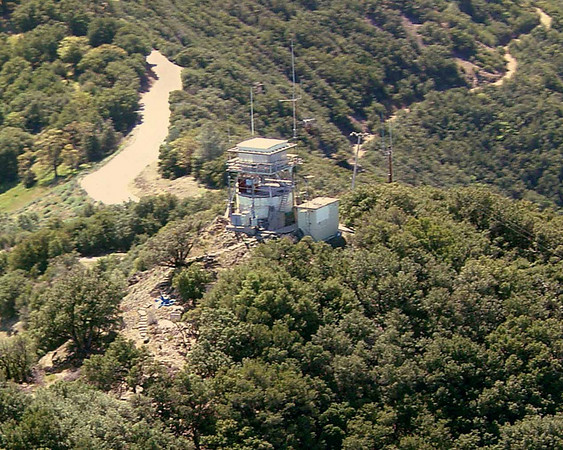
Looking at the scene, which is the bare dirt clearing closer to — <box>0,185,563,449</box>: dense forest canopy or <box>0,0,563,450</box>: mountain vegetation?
<box>0,0,563,450</box>: mountain vegetation

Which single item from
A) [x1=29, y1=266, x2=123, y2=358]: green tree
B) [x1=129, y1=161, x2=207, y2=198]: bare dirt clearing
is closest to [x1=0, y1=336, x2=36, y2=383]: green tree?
[x1=29, y1=266, x2=123, y2=358]: green tree

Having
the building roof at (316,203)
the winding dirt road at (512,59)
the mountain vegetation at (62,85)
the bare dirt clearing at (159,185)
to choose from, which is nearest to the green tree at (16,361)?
the building roof at (316,203)

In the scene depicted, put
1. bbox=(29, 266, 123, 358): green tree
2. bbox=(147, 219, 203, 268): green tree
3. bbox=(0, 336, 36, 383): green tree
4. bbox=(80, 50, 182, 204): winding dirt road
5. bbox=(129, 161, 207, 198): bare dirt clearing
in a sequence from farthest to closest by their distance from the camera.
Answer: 1. bbox=(80, 50, 182, 204): winding dirt road
2. bbox=(129, 161, 207, 198): bare dirt clearing
3. bbox=(147, 219, 203, 268): green tree
4. bbox=(29, 266, 123, 358): green tree
5. bbox=(0, 336, 36, 383): green tree

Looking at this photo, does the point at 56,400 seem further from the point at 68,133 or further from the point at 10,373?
the point at 68,133

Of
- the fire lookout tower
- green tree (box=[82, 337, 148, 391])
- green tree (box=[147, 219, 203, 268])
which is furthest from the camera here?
the fire lookout tower

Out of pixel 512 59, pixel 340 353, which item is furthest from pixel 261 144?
pixel 512 59

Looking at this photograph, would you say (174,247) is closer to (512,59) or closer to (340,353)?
(340,353)

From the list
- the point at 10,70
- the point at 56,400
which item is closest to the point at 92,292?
the point at 56,400
